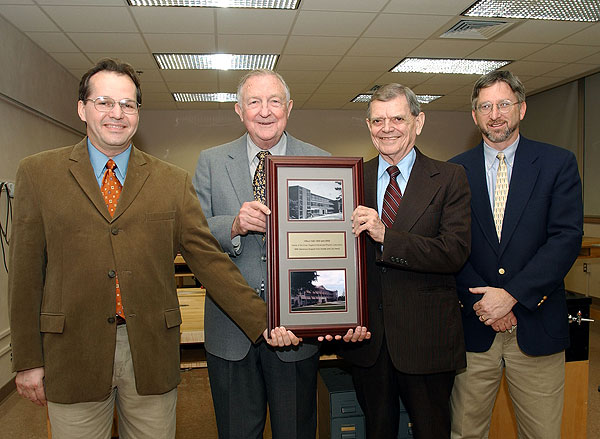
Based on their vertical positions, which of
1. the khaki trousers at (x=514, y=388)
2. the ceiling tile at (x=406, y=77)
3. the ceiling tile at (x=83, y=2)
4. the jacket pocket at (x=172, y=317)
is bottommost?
the khaki trousers at (x=514, y=388)

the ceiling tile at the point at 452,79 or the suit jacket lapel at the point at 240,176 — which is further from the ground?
the ceiling tile at the point at 452,79

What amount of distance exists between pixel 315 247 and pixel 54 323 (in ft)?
2.73

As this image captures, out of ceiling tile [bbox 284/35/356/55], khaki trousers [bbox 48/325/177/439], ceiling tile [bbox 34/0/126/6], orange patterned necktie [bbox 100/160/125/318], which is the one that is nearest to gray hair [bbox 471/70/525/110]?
orange patterned necktie [bbox 100/160/125/318]

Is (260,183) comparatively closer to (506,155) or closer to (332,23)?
(506,155)

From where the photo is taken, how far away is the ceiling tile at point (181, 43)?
5.20 meters

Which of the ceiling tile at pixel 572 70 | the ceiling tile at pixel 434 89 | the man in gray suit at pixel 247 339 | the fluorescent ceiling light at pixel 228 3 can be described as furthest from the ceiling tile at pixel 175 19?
the ceiling tile at pixel 572 70

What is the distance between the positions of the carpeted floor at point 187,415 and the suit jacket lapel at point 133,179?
2162 millimetres

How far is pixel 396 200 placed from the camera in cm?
178

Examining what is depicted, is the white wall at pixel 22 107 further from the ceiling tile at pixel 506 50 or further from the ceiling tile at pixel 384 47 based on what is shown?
the ceiling tile at pixel 506 50

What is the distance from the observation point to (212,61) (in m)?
6.25

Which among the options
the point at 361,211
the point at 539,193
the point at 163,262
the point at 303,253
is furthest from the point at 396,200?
the point at 163,262

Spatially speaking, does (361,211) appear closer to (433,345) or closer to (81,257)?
(433,345)

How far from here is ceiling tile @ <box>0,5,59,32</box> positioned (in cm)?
432

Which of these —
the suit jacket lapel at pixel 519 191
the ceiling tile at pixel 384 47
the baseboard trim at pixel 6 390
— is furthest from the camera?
the ceiling tile at pixel 384 47
